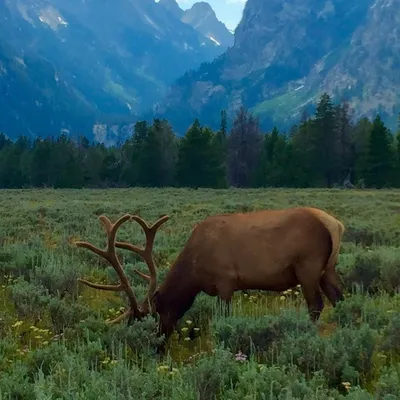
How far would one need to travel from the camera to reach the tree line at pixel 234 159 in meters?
53.8

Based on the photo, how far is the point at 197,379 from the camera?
432 centimetres

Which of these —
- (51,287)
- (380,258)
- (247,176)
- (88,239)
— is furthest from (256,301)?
(247,176)

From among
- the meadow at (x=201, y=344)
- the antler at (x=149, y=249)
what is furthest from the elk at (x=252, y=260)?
the meadow at (x=201, y=344)

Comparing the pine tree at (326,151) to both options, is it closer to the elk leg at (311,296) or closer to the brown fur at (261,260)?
the brown fur at (261,260)

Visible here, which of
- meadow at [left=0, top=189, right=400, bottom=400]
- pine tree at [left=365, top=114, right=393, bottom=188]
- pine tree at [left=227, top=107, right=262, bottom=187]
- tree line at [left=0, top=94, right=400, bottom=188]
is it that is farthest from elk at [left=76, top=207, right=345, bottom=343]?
pine tree at [left=227, top=107, right=262, bottom=187]

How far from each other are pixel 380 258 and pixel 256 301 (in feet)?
6.95

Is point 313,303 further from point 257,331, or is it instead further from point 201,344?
point 257,331

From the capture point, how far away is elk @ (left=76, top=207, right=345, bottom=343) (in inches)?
271

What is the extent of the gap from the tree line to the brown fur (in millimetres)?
45156

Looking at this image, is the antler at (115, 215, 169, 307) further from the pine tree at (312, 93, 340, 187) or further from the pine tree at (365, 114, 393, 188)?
the pine tree at (312, 93, 340, 187)

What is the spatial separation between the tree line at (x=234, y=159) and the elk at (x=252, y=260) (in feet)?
148

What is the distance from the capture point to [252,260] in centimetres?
716

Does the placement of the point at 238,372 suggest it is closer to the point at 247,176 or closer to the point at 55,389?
the point at 55,389

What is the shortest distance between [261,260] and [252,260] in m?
0.10
